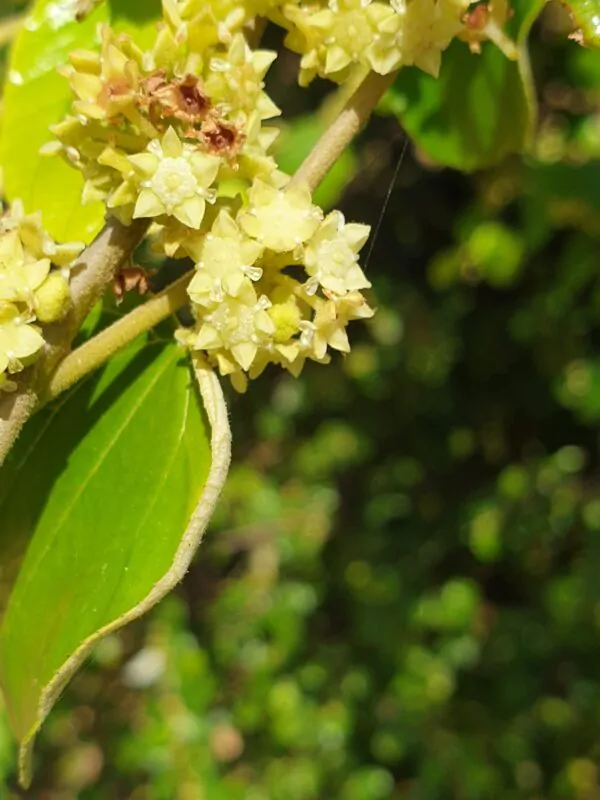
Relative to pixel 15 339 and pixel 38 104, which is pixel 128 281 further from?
pixel 38 104

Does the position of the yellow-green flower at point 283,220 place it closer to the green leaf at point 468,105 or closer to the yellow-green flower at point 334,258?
the yellow-green flower at point 334,258

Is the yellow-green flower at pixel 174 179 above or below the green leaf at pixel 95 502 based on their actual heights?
above

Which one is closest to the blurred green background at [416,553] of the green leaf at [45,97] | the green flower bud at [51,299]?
the green leaf at [45,97]

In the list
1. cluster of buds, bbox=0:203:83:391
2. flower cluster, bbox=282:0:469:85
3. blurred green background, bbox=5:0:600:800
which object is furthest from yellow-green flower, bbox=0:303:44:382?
blurred green background, bbox=5:0:600:800

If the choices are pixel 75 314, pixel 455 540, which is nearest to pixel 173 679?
pixel 455 540

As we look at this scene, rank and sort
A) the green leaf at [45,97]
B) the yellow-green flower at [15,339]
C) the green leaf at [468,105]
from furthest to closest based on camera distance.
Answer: the green leaf at [468,105], the green leaf at [45,97], the yellow-green flower at [15,339]

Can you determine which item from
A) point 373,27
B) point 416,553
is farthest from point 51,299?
point 416,553
